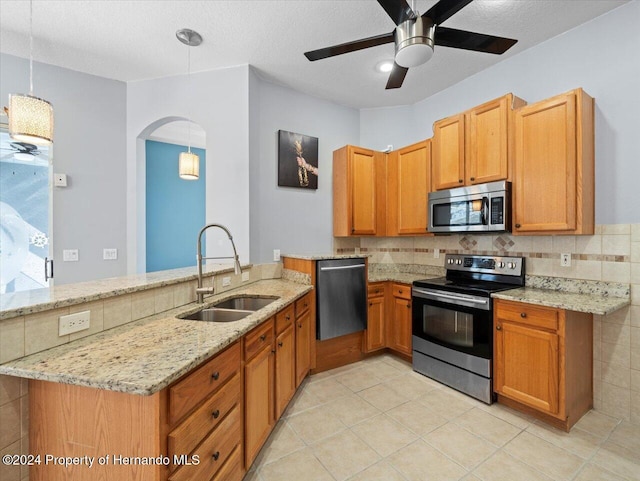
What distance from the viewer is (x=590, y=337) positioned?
225cm

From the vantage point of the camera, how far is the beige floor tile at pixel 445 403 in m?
2.27

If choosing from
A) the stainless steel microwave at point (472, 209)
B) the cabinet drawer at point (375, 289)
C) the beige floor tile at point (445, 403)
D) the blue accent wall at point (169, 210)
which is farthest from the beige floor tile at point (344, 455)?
the blue accent wall at point (169, 210)

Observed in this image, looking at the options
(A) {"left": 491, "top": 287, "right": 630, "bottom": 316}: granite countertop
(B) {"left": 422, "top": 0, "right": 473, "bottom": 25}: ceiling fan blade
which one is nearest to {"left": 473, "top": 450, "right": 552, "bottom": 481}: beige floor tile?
(A) {"left": 491, "top": 287, "right": 630, "bottom": 316}: granite countertop

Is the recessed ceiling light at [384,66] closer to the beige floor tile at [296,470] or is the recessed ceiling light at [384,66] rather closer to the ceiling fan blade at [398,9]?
the ceiling fan blade at [398,9]

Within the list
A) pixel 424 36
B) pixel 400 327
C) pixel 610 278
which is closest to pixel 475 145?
pixel 424 36

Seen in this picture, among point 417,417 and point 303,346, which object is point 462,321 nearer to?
point 417,417

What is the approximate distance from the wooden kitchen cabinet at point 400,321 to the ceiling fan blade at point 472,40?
2.10 m

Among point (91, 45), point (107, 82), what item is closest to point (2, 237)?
point (107, 82)

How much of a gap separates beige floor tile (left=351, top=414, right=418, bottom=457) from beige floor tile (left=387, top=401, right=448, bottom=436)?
2.3 inches

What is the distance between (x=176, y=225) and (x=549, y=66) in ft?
15.9

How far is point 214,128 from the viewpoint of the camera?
9.74 ft

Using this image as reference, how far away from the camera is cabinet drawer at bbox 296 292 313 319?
2.45m

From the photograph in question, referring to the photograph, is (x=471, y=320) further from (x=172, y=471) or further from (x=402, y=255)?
(x=172, y=471)

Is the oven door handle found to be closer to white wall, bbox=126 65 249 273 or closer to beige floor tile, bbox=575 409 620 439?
beige floor tile, bbox=575 409 620 439
